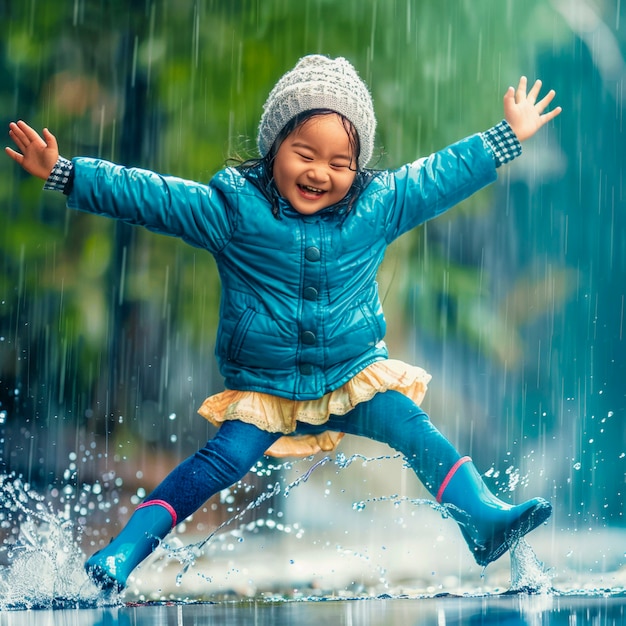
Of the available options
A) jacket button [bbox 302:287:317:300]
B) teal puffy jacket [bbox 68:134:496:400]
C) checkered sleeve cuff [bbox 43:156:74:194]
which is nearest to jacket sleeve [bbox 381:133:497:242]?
teal puffy jacket [bbox 68:134:496:400]

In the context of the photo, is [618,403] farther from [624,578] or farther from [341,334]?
[341,334]

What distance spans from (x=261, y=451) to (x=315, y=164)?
669 millimetres

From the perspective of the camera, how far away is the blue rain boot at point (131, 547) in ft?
8.43

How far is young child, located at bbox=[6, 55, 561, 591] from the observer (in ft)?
8.82

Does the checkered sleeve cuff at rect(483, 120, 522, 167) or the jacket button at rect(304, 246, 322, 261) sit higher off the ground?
the checkered sleeve cuff at rect(483, 120, 522, 167)

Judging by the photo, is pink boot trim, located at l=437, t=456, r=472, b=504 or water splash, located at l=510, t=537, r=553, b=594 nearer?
pink boot trim, located at l=437, t=456, r=472, b=504

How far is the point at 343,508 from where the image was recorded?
4316 mm

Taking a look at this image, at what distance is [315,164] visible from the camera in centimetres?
273

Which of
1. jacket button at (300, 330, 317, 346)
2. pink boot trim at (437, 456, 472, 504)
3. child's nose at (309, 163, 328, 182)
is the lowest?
pink boot trim at (437, 456, 472, 504)

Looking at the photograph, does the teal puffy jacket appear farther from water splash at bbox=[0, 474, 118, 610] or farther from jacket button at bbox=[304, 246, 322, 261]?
water splash at bbox=[0, 474, 118, 610]

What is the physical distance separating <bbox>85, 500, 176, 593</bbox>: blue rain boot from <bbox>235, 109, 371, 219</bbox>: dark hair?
720mm

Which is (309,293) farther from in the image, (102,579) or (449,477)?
(102,579)

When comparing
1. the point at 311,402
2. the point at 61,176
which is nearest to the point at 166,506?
the point at 311,402

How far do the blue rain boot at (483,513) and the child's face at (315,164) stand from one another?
26.8 inches
